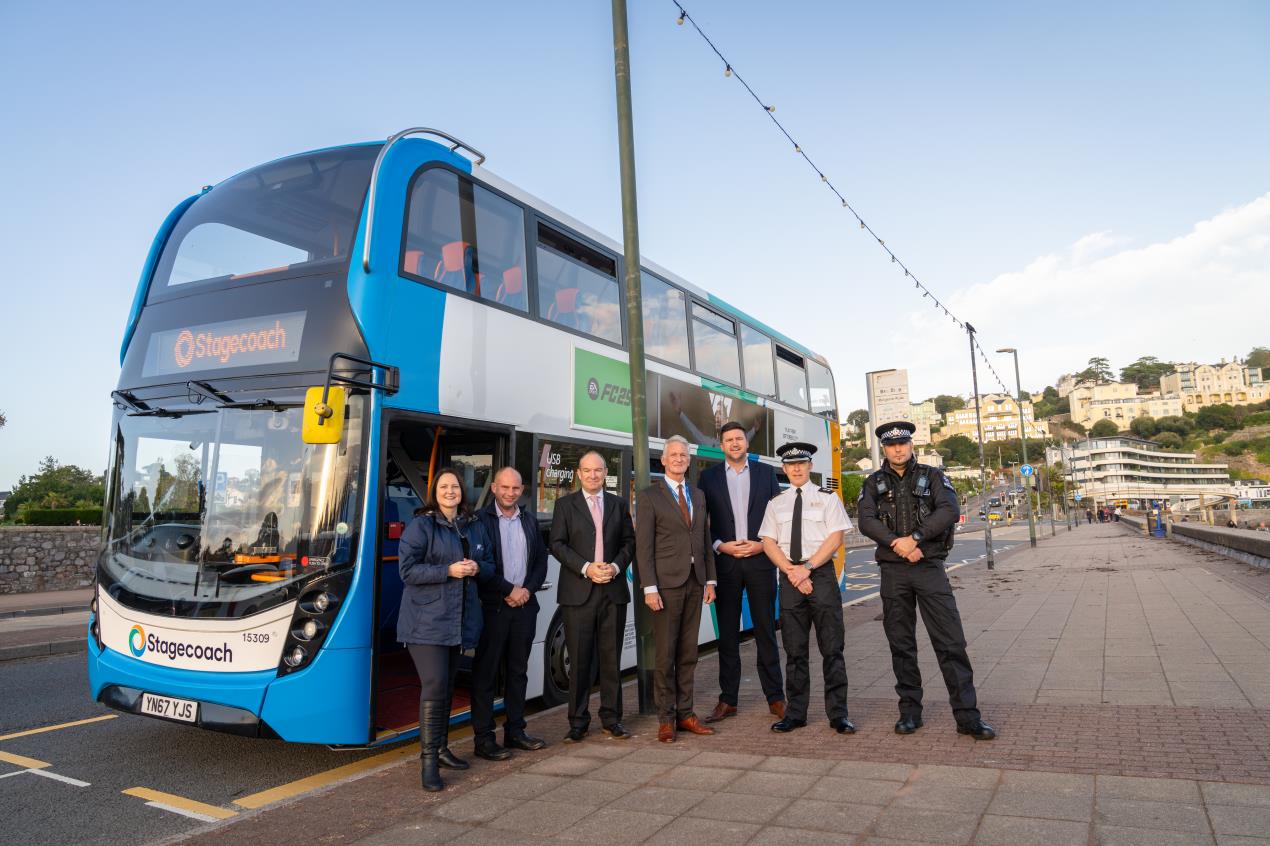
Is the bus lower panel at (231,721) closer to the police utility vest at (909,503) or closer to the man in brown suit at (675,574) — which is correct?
the man in brown suit at (675,574)

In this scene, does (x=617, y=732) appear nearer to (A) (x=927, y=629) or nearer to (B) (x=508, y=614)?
(B) (x=508, y=614)

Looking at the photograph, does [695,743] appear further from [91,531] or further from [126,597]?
[91,531]

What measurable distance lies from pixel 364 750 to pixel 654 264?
5.55 m

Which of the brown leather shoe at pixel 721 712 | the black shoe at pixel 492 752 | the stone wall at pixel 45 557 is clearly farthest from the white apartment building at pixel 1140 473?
the black shoe at pixel 492 752

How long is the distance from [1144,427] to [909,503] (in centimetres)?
22349

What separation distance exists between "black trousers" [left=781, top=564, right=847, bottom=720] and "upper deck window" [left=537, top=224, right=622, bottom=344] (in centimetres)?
301

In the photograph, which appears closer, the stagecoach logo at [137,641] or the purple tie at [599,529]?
the stagecoach logo at [137,641]

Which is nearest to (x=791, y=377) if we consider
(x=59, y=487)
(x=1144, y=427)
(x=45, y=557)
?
(x=45, y=557)

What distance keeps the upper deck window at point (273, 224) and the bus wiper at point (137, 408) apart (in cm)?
81

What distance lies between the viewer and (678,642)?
5875 mm

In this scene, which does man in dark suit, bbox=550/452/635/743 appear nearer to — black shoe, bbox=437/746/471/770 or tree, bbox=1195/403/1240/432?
black shoe, bbox=437/746/471/770

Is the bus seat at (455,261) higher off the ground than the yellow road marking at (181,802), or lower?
higher

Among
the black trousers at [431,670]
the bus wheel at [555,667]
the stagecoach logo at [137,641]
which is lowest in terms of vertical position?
the bus wheel at [555,667]

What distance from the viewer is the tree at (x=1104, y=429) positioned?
194 metres
